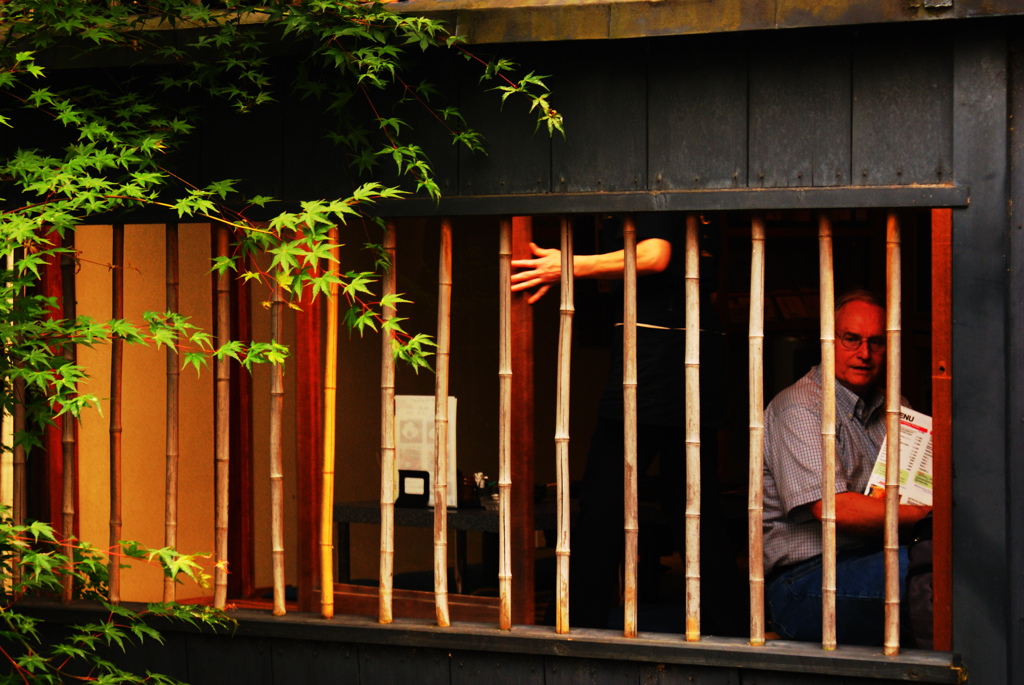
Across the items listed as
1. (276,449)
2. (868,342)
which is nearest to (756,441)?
(868,342)

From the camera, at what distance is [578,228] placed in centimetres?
751

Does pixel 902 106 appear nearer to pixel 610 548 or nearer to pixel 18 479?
pixel 610 548

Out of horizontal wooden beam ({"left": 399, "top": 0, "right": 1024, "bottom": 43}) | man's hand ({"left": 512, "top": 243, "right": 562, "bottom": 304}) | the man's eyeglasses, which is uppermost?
horizontal wooden beam ({"left": 399, "top": 0, "right": 1024, "bottom": 43})

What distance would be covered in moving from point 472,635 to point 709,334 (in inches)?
56.9

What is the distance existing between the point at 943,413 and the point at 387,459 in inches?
78.9

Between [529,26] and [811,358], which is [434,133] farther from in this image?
[811,358]

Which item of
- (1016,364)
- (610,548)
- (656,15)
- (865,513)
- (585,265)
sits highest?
(656,15)

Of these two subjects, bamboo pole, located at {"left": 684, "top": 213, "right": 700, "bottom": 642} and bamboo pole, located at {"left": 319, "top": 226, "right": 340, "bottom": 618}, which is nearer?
bamboo pole, located at {"left": 684, "top": 213, "right": 700, "bottom": 642}

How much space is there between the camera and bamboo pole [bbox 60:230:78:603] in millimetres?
4996

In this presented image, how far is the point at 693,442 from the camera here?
4352 mm

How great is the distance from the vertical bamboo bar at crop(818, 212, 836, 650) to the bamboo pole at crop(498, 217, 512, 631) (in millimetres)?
1123

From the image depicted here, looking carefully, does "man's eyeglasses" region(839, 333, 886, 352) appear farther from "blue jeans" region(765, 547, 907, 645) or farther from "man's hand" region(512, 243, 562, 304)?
"man's hand" region(512, 243, 562, 304)

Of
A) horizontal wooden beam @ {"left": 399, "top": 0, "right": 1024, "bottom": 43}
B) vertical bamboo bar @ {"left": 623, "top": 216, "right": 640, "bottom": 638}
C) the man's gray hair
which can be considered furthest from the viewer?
the man's gray hair

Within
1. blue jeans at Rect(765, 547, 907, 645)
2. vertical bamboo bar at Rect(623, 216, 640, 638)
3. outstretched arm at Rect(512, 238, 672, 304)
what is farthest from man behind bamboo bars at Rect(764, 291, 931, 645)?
outstretched arm at Rect(512, 238, 672, 304)
